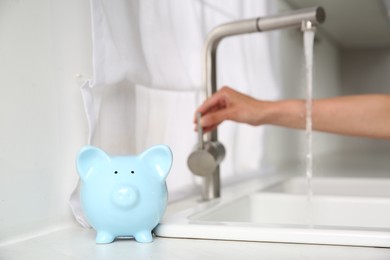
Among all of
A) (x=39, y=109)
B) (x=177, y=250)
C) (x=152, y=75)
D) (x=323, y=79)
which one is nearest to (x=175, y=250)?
(x=177, y=250)

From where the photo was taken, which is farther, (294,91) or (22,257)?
(294,91)

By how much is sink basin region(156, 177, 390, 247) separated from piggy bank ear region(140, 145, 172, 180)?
10cm

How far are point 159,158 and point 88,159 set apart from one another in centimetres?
9

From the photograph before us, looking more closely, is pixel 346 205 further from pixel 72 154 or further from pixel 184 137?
pixel 72 154

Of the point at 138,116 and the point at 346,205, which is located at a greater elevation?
the point at 138,116

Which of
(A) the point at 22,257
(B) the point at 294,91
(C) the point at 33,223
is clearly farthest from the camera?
(B) the point at 294,91

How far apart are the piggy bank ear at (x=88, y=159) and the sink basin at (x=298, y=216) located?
0.44ft

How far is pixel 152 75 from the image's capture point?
975 millimetres

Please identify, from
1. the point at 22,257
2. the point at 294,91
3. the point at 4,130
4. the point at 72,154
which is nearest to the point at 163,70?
the point at 72,154

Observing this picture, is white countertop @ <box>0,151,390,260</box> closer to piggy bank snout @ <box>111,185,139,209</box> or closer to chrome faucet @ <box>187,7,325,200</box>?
piggy bank snout @ <box>111,185,139,209</box>

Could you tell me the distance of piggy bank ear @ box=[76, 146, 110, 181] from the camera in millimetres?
628

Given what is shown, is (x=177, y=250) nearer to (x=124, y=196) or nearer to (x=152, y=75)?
(x=124, y=196)

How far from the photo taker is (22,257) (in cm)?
60

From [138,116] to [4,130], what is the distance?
32 centimetres
